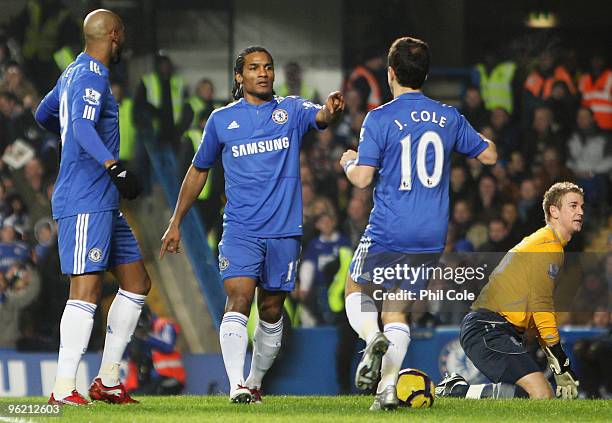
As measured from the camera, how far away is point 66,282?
10.5 meters

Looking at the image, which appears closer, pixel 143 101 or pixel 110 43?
pixel 110 43

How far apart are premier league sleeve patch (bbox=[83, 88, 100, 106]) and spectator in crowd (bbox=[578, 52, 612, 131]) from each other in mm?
5699

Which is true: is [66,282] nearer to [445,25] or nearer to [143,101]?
[143,101]

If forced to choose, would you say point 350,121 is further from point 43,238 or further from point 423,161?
point 423,161

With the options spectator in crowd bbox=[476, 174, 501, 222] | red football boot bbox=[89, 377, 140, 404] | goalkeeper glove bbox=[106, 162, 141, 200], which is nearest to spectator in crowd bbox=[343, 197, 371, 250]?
spectator in crowd bbox=[476, 174, 501, 222]

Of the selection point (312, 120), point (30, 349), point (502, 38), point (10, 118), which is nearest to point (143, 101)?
point (10, 118)

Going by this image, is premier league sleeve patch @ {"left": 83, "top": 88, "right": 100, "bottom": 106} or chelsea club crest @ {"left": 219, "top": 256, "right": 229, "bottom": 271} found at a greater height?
premier league sleeve patch @ {"left": 83, "top": 88, "right": 100, "bottom": 106}

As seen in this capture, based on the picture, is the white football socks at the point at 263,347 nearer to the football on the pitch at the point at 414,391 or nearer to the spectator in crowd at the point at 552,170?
the football on the pitch at the point at 414,391

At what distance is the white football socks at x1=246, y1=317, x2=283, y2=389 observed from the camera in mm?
6707

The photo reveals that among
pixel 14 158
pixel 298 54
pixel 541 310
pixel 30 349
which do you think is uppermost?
pixel 298 54

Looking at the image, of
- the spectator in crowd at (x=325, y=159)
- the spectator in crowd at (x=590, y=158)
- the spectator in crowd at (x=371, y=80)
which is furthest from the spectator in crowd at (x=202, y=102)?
the spectator in crowd at (x=590, y=158)

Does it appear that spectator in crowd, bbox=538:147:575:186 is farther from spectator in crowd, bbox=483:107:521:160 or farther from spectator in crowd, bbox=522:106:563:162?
spectator in crowd, bbox=483:107:521:160

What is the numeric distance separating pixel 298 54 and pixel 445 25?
4.00ft

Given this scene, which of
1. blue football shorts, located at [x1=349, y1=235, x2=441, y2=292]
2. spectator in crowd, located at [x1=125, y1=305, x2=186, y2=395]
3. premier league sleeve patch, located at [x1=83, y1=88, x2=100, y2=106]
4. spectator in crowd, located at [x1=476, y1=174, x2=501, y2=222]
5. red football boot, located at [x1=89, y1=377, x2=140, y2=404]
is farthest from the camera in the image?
spectator in crowd, located at [x1=476, y1=174, x2=501, y2=222]
